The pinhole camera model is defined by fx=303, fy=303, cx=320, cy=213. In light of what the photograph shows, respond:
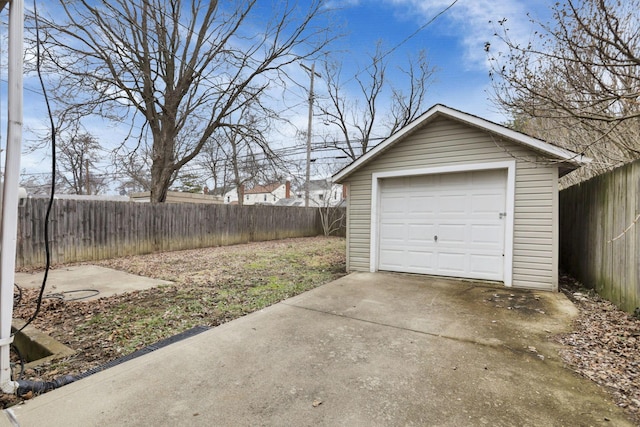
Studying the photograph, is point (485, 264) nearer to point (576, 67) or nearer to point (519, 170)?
point (519, 170)

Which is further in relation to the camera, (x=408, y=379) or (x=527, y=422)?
(x=408, y=379)

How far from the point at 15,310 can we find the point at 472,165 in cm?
754

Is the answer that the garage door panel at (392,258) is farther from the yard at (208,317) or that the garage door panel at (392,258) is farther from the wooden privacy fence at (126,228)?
the wooden privacy fence at (126,228)

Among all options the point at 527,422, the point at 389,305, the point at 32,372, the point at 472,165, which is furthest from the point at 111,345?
the point at 472,165

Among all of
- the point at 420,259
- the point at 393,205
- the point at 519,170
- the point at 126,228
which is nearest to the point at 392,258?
the point at 420,259


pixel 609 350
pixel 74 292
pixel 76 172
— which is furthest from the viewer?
pixel 76 172

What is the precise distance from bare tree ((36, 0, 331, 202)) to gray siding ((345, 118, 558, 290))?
288 inches

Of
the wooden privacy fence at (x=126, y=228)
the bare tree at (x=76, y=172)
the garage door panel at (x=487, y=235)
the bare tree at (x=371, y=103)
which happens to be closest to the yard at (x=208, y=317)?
the garage door panel at (x=487, y=235)

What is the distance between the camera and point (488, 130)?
5.49 m

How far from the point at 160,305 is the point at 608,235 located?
6.72 meters

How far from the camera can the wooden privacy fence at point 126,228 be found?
23.7 feet

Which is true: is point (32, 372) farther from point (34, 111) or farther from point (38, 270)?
point (34, 111)

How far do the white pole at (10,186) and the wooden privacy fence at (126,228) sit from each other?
4.62m

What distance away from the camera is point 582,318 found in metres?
3.90
